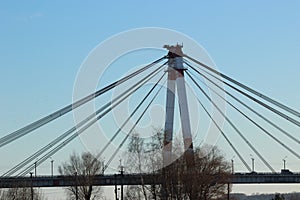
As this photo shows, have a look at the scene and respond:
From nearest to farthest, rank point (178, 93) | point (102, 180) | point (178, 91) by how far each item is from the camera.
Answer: point (178, 93)
point (178, 91)
point (102, 180)

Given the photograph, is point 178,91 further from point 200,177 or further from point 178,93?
point 200,177

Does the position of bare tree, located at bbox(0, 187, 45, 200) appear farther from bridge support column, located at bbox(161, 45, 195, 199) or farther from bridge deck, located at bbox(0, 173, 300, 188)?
bridge support column, located at bbox(161, 45, 195, 199)

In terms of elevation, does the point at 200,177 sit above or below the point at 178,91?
below

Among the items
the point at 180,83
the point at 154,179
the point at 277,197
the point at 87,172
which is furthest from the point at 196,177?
the point at 87,172

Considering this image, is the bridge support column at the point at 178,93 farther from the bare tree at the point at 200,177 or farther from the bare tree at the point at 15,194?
the bare tree at the point at 15,194

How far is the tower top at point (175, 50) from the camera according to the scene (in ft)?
181

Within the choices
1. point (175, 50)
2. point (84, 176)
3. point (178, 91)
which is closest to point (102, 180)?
point (84, 176)

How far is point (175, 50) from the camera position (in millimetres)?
55594

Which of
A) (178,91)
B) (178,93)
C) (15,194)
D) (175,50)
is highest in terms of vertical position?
(175,50)

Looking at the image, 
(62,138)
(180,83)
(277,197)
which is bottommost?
(277,197)

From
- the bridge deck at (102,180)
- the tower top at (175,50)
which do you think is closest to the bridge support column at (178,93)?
the tower top at (175,50)

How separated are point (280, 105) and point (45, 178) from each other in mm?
51671

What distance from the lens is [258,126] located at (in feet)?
165

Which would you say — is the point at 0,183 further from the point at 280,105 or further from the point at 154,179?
the point at 280,105
